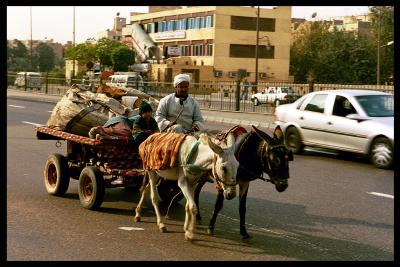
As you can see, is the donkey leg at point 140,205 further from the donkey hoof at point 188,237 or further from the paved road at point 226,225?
the donkey hoof at point 188,237

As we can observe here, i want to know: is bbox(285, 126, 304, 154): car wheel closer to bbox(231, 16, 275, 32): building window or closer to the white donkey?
the white donkey

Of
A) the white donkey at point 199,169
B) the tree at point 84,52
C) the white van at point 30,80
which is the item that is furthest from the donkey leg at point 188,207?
the white van at point 30,80

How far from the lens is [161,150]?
6641 millimetres

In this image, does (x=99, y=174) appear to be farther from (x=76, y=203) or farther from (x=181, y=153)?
(x=181, y=153)

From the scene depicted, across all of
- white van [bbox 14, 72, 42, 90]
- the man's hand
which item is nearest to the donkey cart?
the man's hand

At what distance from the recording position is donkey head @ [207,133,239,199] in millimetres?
5863

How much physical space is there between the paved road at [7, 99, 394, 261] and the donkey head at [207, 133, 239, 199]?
684mm

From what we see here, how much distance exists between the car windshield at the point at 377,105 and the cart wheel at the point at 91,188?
23.6 feet

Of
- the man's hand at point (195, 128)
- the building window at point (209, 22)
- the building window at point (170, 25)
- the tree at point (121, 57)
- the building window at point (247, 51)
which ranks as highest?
the building window at point (209, 22)

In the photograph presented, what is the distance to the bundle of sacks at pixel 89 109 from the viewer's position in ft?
28.8

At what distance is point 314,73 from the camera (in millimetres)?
68875

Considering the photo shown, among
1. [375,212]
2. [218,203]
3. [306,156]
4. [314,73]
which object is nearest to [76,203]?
[218,203]

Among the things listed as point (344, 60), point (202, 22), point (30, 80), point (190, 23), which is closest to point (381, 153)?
point (30, 80)

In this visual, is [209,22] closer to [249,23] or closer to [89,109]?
[249,23]
